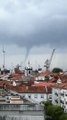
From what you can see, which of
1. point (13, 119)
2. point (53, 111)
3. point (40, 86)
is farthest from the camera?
point (40, 86)

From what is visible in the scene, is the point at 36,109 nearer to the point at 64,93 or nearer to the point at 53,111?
the point at 53,111

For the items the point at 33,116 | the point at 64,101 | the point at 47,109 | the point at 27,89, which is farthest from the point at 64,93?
the point at 33,116

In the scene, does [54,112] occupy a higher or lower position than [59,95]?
higher

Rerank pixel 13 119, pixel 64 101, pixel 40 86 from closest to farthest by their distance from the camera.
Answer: pixel 13 119, pixel 64 101, pixel 40 86

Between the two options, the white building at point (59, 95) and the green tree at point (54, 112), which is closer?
the green tree at point (54, 112)

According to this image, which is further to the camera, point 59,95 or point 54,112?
point 59,95

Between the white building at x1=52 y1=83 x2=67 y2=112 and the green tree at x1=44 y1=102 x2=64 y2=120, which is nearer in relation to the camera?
the green tree at x1=44 y1=102 x2=64 y2=120

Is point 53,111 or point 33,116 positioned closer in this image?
point 33,116

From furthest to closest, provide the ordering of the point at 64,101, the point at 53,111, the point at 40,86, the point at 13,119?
1. the point at 40,86
2. the point at 64,101
3. the point at 53,111
4. the point at 13,119

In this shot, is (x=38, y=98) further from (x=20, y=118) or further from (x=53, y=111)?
(x=20, y=118)
